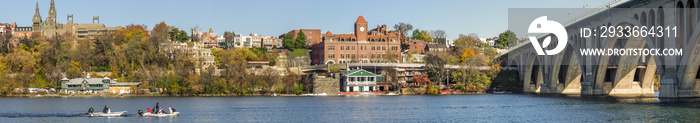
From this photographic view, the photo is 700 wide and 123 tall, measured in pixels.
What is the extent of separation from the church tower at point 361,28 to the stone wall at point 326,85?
49.8 metres

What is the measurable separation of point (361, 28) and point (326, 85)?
170 feet

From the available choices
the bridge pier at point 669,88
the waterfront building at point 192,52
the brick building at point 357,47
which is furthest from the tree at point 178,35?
the bridge pier at point 669,88

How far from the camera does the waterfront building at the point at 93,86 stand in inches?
5354

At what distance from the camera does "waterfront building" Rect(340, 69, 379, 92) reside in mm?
135500

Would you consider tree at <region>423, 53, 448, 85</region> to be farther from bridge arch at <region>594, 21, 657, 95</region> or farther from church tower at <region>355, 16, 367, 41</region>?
church tower at <region>355, 16, 367, 41</region>

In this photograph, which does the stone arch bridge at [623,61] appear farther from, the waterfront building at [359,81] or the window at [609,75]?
the waterfront building at [359,81]

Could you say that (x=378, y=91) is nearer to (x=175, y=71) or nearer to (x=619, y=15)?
(x=175, y=71)

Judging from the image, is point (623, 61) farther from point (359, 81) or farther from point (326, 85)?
point (326, 85)

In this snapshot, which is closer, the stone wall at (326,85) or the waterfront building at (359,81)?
the stone wall at (326,85)

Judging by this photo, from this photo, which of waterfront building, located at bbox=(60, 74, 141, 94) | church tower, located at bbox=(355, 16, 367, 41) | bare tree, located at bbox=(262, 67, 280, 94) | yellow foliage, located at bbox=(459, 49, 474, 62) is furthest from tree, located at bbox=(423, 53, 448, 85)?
waterfront building, located at bbox=(60, 74, 141, 94)

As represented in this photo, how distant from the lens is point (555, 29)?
356ft

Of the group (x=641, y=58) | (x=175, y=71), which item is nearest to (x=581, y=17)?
(x=641, y=58)

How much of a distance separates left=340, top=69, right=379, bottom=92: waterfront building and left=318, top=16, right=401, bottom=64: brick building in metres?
42.6

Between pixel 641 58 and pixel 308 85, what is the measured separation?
5731 centimetres
